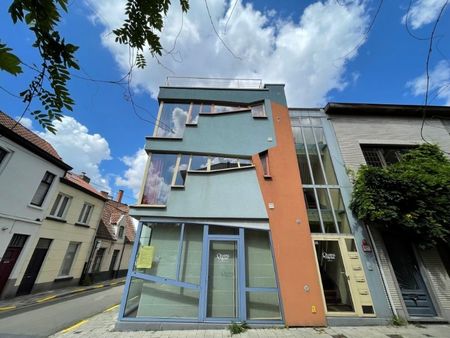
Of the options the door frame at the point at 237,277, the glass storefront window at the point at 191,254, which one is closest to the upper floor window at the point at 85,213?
the glass storefront window at the point at 191,254

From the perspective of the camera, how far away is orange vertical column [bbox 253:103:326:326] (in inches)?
224

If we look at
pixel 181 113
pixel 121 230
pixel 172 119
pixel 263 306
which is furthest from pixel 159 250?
pixel 121 230

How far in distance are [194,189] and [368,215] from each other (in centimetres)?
573

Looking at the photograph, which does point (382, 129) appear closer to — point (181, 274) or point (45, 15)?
point (181, 274)

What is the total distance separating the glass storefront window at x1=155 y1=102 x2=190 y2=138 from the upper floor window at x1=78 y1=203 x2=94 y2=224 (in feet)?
31.7

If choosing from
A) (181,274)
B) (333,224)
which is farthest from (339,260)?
(181,274)

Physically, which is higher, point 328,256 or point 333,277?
point 328,256

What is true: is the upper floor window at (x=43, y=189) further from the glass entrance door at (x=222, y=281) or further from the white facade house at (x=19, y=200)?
the glass entrance door at (x=222, y=281)

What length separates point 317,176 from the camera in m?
7.91

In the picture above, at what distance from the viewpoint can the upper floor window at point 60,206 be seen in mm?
11383

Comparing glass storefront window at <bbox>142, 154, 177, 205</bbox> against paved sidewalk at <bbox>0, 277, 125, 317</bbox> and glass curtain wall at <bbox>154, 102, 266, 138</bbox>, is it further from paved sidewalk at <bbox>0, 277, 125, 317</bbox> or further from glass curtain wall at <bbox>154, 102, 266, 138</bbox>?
paved sidewalk at <bbox>0, 277, 125, 317</bbox>

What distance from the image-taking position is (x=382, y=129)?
877 cm

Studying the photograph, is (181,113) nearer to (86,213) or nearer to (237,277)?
(237,277)

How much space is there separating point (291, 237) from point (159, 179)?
16.2ft
